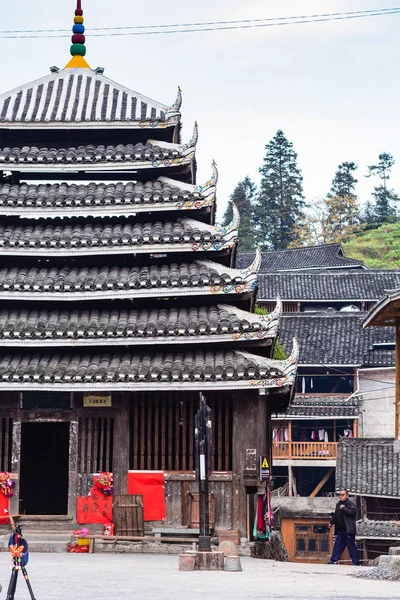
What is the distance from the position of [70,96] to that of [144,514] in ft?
46.1

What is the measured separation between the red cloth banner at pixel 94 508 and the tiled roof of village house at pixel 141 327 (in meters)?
4.29

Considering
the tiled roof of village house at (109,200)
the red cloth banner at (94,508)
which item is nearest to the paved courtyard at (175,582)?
the red cloth banner at (94,508)

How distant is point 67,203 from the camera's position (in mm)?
29141

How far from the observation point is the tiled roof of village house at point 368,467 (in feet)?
140

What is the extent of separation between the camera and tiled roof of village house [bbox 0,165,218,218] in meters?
28.9

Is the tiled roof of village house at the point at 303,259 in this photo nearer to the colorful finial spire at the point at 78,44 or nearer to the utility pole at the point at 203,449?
the colorful finial spire at the point at 78,44

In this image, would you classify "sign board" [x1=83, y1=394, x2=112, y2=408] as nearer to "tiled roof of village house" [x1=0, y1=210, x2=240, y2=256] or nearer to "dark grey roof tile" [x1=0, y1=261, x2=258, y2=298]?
"dark grey roof tile" [x1=0, y1=261, x2=258, y2=298]

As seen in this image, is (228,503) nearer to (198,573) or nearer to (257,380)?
(257,380)

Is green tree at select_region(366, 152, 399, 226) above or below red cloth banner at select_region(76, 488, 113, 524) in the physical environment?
above

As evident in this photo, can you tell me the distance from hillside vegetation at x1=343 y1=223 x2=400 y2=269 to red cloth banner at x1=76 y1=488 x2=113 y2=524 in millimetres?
91419

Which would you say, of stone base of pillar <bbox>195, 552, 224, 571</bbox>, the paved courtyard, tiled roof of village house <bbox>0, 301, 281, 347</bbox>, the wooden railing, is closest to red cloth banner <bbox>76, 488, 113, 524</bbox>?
the paved courtyard

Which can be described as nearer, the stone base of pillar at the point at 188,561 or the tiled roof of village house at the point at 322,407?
the stone base of pillar at the point at 188,561

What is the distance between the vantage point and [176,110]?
30547mm

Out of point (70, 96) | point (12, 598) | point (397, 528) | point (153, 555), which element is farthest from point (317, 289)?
point (12, 598)
